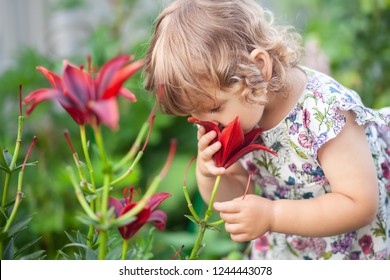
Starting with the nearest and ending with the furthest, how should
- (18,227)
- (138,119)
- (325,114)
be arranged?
(18,227) → (325,114) → (138,119)

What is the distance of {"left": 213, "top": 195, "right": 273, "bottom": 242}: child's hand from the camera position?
1240 millimetres

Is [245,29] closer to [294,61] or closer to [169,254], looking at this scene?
[294,61]

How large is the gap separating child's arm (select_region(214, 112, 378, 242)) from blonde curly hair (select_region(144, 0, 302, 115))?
197mm

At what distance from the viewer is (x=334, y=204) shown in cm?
134

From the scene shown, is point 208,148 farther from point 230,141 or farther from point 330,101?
point 330,101

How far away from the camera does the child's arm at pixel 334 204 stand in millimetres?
1282

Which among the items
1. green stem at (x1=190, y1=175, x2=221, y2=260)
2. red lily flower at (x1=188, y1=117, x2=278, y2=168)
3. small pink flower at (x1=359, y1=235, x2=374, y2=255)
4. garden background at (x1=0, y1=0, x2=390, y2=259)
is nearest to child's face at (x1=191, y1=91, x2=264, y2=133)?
red lily flower at (x1=188, y1=117, x2=278, y2=168)

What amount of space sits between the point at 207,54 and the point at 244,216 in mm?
336

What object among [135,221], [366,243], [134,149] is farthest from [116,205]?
[366,243]

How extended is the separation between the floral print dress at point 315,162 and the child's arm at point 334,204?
0.13ft

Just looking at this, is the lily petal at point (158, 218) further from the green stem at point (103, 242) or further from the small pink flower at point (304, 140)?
the small pink flower at point (304, 140)

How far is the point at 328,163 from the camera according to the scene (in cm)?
139

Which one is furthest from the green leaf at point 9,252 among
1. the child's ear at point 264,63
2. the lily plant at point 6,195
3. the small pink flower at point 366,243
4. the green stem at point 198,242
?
the small pink flower at point 366,243
